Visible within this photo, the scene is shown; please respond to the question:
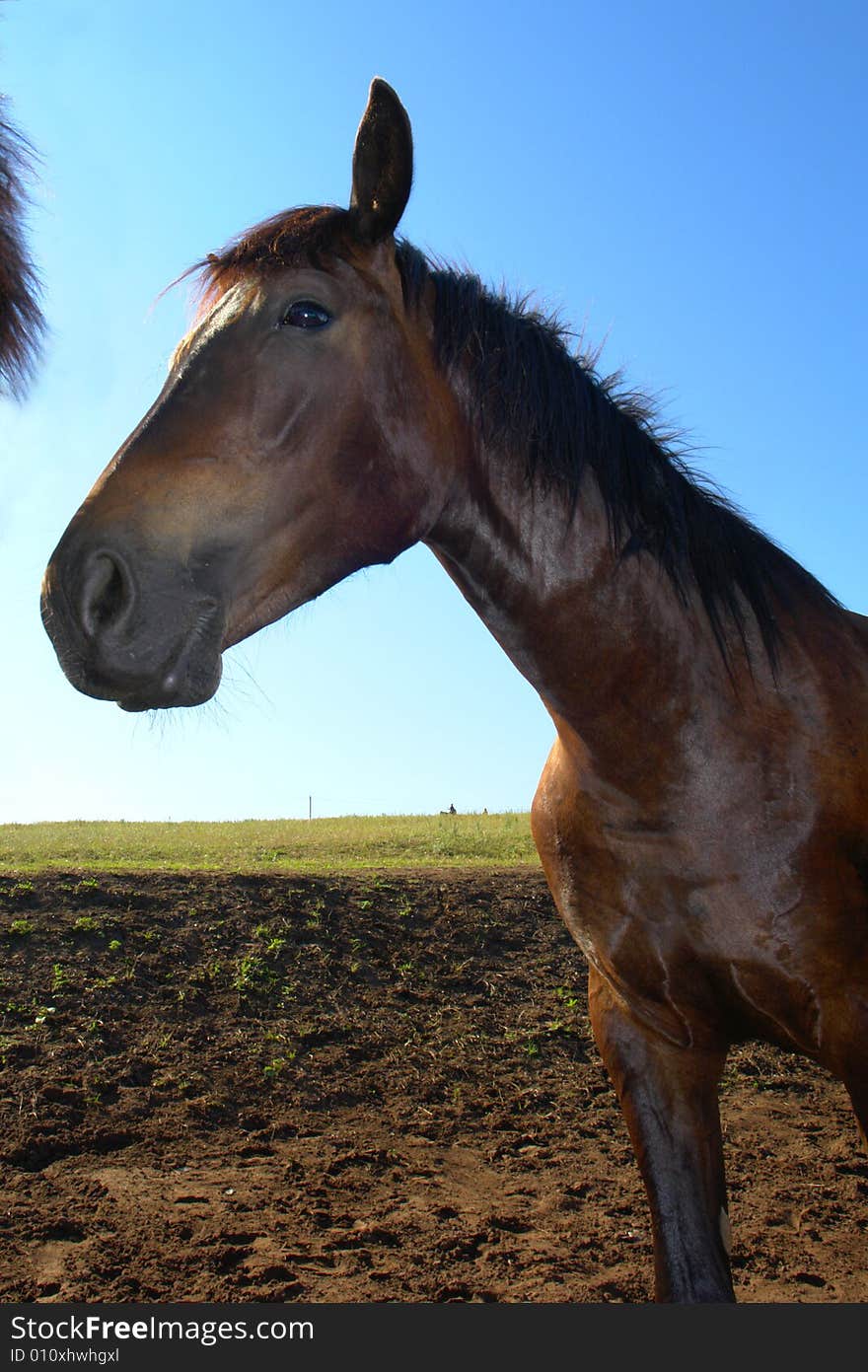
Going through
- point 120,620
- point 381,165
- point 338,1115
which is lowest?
point 338,1115

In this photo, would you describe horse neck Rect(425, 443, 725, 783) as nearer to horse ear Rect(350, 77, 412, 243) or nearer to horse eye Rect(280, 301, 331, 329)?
horse eye Rect(280, 301, 331, 329)

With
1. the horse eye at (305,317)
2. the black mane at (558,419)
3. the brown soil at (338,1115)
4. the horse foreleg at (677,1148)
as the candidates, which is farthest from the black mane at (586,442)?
the brown soil at (338,1115)

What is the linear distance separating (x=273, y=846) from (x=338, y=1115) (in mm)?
8108

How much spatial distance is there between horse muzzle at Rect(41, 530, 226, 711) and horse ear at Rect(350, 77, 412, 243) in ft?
3.54

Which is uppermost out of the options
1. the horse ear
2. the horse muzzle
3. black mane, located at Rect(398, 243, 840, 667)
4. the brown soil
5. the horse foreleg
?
the horse ear

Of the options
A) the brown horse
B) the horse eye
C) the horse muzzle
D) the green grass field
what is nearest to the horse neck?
the brown horse

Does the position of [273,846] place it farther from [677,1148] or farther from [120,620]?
[120,620]

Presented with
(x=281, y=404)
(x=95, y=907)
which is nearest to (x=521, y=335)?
(x=281, y=404)

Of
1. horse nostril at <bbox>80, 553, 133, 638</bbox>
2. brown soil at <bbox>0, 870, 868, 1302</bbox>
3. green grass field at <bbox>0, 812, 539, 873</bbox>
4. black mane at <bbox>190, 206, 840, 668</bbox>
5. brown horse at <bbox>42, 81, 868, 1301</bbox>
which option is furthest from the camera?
green grass field at <bbox>0, 812, 539, 873</bbox>

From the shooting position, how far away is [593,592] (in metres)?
2.68

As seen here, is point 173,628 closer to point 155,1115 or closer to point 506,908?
point 155,1115

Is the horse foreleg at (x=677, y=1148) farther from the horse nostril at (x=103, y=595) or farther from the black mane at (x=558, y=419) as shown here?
the horse nostril at (x=103, y=595)

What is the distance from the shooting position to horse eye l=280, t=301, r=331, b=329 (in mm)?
2506

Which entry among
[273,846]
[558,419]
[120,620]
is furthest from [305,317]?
[273,846]
